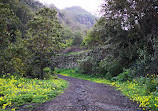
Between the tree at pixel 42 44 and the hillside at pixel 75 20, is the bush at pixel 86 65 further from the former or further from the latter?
the hillside at pixel 75 20

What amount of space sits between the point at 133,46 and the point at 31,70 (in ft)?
32.3

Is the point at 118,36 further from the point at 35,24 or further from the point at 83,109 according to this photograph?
the point at 83,109

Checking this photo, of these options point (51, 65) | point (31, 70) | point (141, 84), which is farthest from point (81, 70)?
point (141, 84)

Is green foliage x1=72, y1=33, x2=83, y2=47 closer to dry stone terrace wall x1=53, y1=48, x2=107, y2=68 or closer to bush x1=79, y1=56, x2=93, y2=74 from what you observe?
dry stone terrace wall x1=53, y1=48, x2=107, y2=68

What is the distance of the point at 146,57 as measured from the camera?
1008 cm

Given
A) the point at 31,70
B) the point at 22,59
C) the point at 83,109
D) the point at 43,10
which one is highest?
the point at 43,10

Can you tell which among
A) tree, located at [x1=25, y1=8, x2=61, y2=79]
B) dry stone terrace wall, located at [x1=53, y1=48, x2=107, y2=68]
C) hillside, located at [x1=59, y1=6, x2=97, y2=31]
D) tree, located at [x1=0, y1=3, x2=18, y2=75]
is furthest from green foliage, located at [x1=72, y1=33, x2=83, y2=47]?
tree, located at [x1=0, y1=3, x2=18, y2=75]

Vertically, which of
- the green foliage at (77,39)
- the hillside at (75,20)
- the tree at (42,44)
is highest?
the hillside at (75,20)

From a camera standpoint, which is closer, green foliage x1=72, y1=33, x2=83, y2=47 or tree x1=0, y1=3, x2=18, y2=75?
tree x1=0, y1=3, x2=18, y2=75

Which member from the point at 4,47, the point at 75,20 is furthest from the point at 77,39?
the point at 75,20

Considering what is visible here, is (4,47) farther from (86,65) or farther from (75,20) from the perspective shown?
(75,20)

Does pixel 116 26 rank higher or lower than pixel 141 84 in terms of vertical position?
higher

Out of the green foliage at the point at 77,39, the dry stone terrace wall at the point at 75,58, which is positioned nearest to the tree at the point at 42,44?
the dry stone terrace wall at the point at 75,58

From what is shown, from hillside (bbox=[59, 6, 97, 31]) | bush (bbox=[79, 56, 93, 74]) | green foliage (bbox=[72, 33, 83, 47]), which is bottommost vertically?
bush (bbox=[79, 56, 93, 74])
